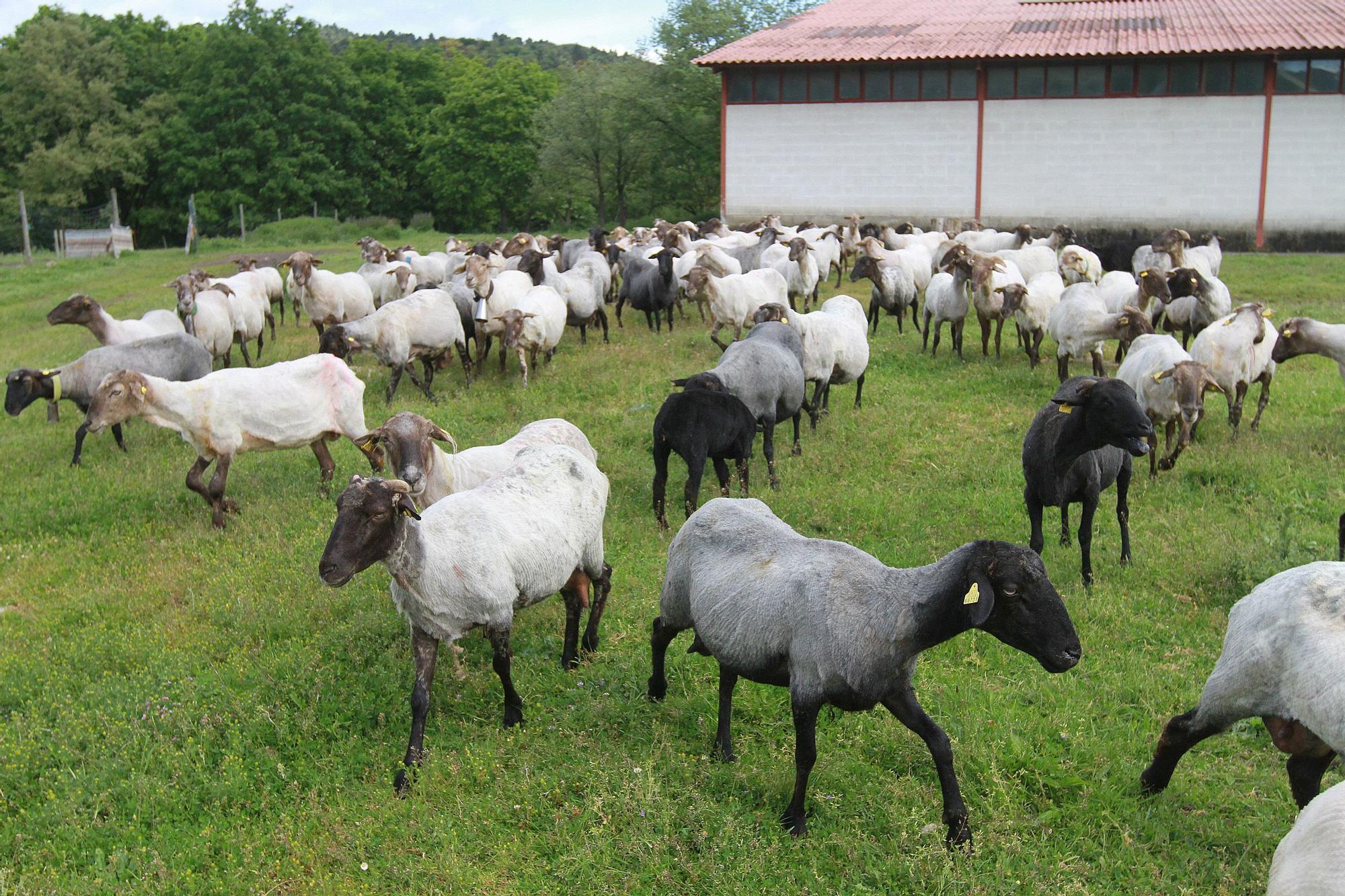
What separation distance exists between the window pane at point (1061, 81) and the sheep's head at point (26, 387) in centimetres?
2605

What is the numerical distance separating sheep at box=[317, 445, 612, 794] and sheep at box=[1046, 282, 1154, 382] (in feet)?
27.8

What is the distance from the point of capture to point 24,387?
39.9 feet

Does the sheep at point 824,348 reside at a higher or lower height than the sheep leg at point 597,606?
higher

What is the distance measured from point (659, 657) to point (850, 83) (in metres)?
27.8

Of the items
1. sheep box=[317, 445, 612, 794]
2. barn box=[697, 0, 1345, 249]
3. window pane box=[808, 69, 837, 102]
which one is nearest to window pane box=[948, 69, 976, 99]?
barn box=[697, 0, 1345, 249]

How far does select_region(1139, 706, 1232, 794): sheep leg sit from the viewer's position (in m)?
5.17

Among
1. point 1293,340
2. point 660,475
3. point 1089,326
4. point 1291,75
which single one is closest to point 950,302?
point 1089,326

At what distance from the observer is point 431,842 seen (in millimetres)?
5316

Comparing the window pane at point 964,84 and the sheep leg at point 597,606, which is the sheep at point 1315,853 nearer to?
the sheep leg at point 597,606

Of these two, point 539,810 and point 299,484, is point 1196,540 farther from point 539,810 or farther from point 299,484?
point 299,484

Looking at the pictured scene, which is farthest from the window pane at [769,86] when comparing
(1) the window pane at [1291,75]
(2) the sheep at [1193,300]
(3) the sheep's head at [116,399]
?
(3) the sheep's head at [116,399]

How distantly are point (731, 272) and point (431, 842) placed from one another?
49.3 feet

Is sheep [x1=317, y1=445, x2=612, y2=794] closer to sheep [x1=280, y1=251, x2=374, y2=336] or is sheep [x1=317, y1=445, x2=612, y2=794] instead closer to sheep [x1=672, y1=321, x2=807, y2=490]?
sheep [x1=672, y1=321, x2=807, y2=490]

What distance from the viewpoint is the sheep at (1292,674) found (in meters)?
4.50
